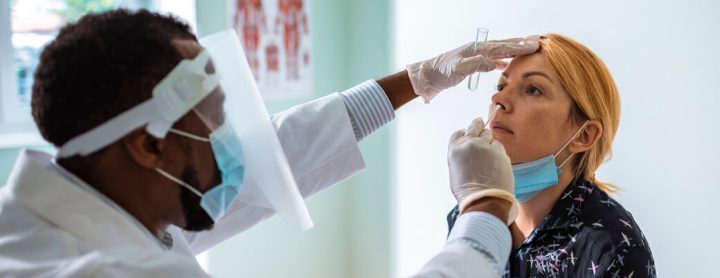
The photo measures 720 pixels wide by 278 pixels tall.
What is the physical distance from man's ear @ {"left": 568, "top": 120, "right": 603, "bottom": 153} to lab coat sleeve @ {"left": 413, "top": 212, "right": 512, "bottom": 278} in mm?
592

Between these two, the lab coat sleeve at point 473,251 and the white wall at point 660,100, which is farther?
the white wall at point 660,100

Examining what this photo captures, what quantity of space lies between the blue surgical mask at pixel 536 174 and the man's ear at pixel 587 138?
0.01m

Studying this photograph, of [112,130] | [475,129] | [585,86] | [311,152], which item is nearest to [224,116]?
[112,130]

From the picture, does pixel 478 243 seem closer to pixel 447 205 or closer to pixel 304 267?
pixel 447 205

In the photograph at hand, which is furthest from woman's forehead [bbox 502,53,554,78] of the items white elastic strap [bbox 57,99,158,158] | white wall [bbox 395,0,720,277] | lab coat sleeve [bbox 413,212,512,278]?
white elastic strap [bbox 57,99,158,158]

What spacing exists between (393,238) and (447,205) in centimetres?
44

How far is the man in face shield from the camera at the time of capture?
91 centimetres

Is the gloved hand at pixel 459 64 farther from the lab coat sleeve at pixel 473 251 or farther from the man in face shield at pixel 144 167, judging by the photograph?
the lab coat sleeve at pixel 473 251

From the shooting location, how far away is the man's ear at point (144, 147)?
97cm

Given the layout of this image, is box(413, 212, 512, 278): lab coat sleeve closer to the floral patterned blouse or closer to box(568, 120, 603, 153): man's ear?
the floral patterned blouse

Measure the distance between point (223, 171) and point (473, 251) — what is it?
438 millimetres

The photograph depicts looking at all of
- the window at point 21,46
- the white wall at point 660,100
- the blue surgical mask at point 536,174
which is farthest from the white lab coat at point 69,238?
the window at point 21,46

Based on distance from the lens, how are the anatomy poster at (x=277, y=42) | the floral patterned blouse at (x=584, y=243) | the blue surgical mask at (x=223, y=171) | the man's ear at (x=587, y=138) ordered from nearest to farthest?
1. the blue surgical mask at (x=223, y=171)
2. the floral patterned blouse at (x=584, y=243)
3. the man's ear at (x=587, y=138)
4. the anatomy poster at (x=277, y=42)

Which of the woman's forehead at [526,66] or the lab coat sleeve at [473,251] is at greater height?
the woman's forehead at [526,66]
